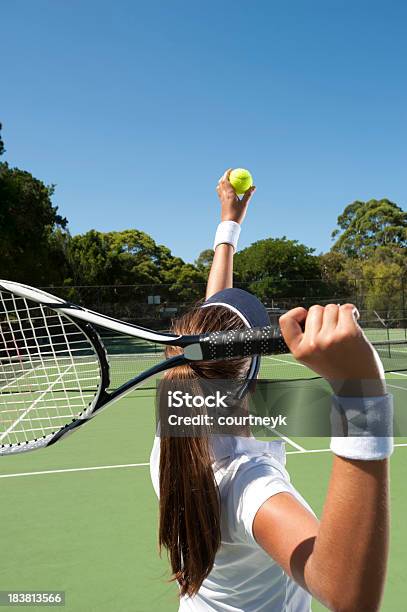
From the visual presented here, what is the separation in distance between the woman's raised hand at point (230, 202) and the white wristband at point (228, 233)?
0.04 metres

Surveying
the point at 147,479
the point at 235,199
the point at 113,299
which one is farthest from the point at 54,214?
the point at 235,199

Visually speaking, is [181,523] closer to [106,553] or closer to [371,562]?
[371,562]

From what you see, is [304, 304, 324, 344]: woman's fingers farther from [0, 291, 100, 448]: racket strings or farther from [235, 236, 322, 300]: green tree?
[235, 236, 322, 300]: green tree

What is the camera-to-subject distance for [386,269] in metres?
37.3

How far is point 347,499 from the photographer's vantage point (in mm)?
715

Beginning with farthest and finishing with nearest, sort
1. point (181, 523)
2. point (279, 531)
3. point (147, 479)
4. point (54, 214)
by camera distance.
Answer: point (54, 214) → point (147, 479) → point (181, 523) → point (279, 531)

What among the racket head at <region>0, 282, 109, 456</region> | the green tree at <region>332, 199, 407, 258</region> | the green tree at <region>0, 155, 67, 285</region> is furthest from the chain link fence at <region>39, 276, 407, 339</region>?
Result: the green tree at <region>332, 199, 407, 258</region>

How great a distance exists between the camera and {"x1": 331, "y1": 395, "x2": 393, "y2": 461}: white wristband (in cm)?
71

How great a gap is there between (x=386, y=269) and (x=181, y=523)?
3838 cm

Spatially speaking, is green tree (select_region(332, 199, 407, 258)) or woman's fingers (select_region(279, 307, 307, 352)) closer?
woman's fingers (select_region(279, 307, 307, 352))

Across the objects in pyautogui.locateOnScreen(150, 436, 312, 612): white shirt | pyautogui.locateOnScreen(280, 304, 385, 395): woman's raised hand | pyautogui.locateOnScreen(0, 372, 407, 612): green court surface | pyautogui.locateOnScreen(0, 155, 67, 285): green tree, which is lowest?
pyautogui.locateOnScreen(0, 372, 407, 612): green court surface

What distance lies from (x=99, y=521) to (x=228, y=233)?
8.69 feet

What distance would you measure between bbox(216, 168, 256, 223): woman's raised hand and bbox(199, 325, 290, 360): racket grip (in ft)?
3.44

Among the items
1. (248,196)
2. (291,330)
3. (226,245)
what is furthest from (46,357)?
(291,330)
